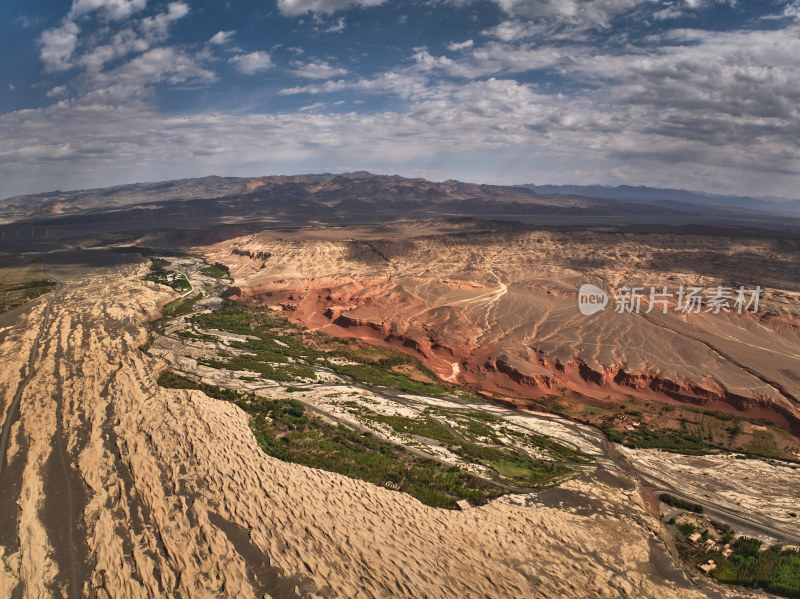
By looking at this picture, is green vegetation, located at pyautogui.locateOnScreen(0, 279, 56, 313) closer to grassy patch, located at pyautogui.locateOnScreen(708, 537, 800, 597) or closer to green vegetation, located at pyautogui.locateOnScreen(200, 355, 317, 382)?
green vegetation, located at pyautogui.locateOnScreen(200, 355, 317, 382)

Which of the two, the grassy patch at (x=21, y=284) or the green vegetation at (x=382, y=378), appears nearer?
the green vegetation at (x=382, y=378)

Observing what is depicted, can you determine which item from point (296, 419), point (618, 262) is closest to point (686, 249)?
point (618, 262)

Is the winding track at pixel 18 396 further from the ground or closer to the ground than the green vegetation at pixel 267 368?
further from the ground

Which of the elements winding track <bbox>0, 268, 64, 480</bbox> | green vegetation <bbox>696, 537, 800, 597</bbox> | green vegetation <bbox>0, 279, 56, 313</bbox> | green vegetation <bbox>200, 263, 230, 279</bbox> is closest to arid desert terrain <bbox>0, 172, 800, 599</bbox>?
winding track <bbox>0, 268, 64, 480</bbox>

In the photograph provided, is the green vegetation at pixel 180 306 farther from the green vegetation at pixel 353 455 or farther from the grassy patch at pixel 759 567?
the grassy patch at pixel 759 567

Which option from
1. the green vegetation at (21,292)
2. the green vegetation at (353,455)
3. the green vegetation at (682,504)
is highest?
the green vegetation at (21,292)

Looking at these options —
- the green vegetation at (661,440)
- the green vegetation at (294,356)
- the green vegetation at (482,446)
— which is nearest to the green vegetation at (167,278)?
the green vegetation at (294,356)
